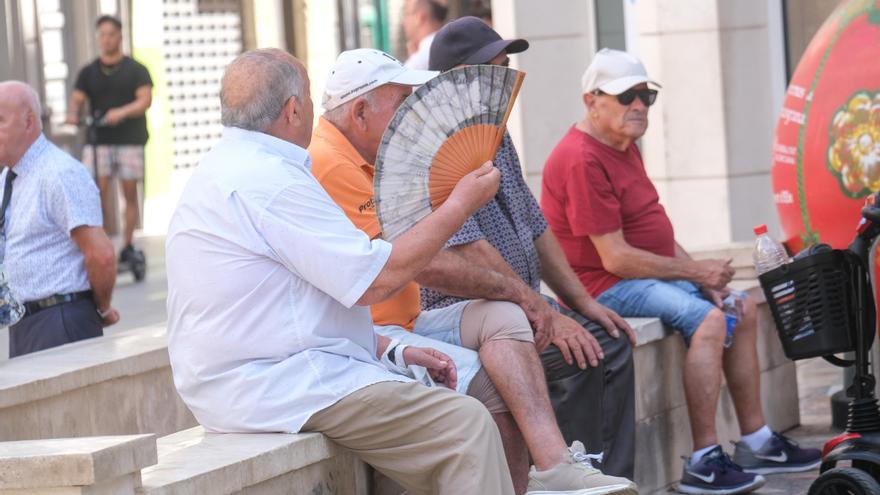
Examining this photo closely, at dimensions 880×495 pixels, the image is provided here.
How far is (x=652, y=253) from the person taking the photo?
20.5 feet

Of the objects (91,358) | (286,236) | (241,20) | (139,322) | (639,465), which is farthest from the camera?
(241,20)

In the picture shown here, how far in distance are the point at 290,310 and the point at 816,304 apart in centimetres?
188

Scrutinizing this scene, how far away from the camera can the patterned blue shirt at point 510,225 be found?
208 inches

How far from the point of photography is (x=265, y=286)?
4.10m

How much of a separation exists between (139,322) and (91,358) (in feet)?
16.1

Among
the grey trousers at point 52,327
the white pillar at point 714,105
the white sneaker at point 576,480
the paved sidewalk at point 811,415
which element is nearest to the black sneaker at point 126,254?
the white pillar at point 714,105

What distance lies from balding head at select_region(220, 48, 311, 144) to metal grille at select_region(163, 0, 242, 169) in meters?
15.3

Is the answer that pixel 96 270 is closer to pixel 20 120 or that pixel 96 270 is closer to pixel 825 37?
pixel 20 120

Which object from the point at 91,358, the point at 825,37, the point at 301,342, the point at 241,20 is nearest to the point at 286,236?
the point at 301,342

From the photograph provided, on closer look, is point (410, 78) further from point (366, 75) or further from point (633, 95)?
point (633, 95)

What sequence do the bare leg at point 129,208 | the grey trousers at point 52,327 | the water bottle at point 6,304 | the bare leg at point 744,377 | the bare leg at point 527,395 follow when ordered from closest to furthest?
1. the bare leg at point 527,395
2. the water bottle at point 6,304
3. the grey trousers at point 52,327
4. the bare leg at point 744,377
5. the bare leg at point 129,208

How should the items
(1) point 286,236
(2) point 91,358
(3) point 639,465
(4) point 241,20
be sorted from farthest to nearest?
1. (4) point 241,20
2. (3) point 639,465
3. (2) point 91,358
4. (1) point 286,236

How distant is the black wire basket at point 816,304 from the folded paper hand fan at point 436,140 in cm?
121

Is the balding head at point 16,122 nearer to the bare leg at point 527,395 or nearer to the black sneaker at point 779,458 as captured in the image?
the bare leg at point 527,395
